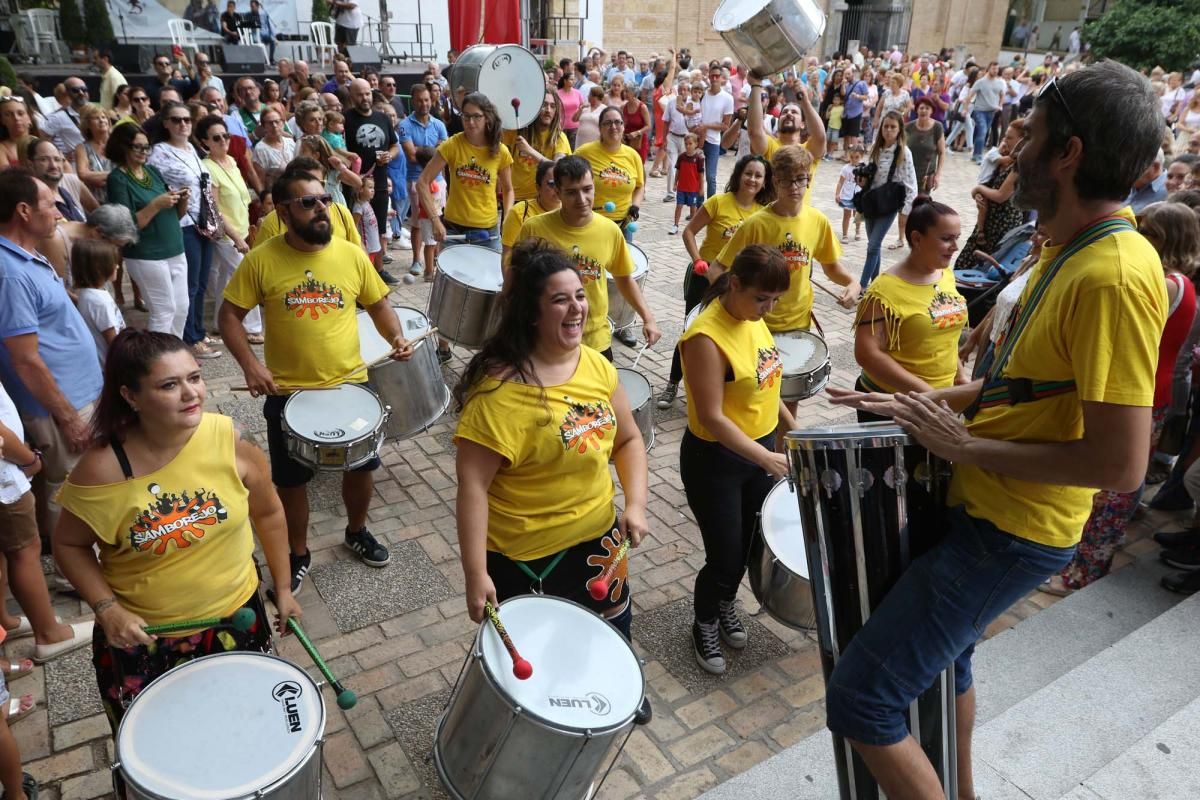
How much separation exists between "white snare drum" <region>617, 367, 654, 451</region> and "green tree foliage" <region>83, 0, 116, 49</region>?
19.5 metres

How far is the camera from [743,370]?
350 cm

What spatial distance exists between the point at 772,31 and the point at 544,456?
4.31 m

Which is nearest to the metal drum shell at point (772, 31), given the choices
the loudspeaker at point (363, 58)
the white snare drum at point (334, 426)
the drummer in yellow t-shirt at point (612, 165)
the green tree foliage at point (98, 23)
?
the drummer in yellow t-shirt at point (612, 165)

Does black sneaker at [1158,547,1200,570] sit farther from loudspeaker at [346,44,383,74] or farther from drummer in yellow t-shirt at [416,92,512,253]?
loudspeaker at [346,44,383,74]

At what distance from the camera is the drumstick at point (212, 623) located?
2521mm

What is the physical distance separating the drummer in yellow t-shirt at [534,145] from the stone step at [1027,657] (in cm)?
565

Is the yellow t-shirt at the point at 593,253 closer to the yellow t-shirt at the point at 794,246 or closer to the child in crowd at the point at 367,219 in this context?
the yellow t-shirt at the point at 794,246

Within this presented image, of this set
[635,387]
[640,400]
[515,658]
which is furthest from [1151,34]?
[515,658]

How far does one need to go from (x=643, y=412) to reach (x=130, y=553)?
2.68 meters

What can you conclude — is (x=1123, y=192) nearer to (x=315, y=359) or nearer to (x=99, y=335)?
(x=315, y=359)

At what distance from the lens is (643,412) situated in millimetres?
4578

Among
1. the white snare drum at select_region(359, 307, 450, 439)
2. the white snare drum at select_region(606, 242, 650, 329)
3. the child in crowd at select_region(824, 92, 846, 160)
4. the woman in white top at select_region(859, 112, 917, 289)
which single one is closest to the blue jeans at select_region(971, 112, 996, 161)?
the child in crowd at select_region(824, 92, 846, 160)

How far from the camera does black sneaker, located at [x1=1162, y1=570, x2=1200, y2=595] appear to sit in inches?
169

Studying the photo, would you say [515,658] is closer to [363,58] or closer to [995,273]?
[995,273]
